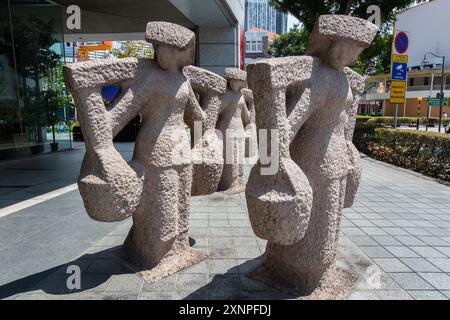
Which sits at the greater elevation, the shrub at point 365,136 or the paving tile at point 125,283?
the shrub at point 365,136

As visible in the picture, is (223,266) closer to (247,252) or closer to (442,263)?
(247,252)

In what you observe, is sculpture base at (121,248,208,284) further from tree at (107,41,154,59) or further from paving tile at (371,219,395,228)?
tree at (107,41,154,59)

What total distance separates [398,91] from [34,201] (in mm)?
9991

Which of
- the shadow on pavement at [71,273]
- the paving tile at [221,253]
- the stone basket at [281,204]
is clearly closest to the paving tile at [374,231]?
the paving tile at [221,253]

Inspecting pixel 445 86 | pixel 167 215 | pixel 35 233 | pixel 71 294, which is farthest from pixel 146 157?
pixel 445 86

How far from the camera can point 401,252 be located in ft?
12.4

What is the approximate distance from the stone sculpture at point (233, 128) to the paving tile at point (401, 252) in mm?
2934

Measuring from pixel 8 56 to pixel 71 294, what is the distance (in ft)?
29.8

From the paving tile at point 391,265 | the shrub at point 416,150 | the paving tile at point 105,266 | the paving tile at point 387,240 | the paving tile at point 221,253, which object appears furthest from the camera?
the shrub at point 416,150

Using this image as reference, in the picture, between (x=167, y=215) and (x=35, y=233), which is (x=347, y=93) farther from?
(x=35, y=233)

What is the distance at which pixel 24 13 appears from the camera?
9.89 meters

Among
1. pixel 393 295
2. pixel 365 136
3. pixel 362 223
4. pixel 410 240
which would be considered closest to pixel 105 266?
pixel 393 295

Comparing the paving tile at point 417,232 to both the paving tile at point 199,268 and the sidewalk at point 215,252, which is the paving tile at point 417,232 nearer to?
the sidewalk at point 215,252

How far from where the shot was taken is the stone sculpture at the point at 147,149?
2529 millimetres
